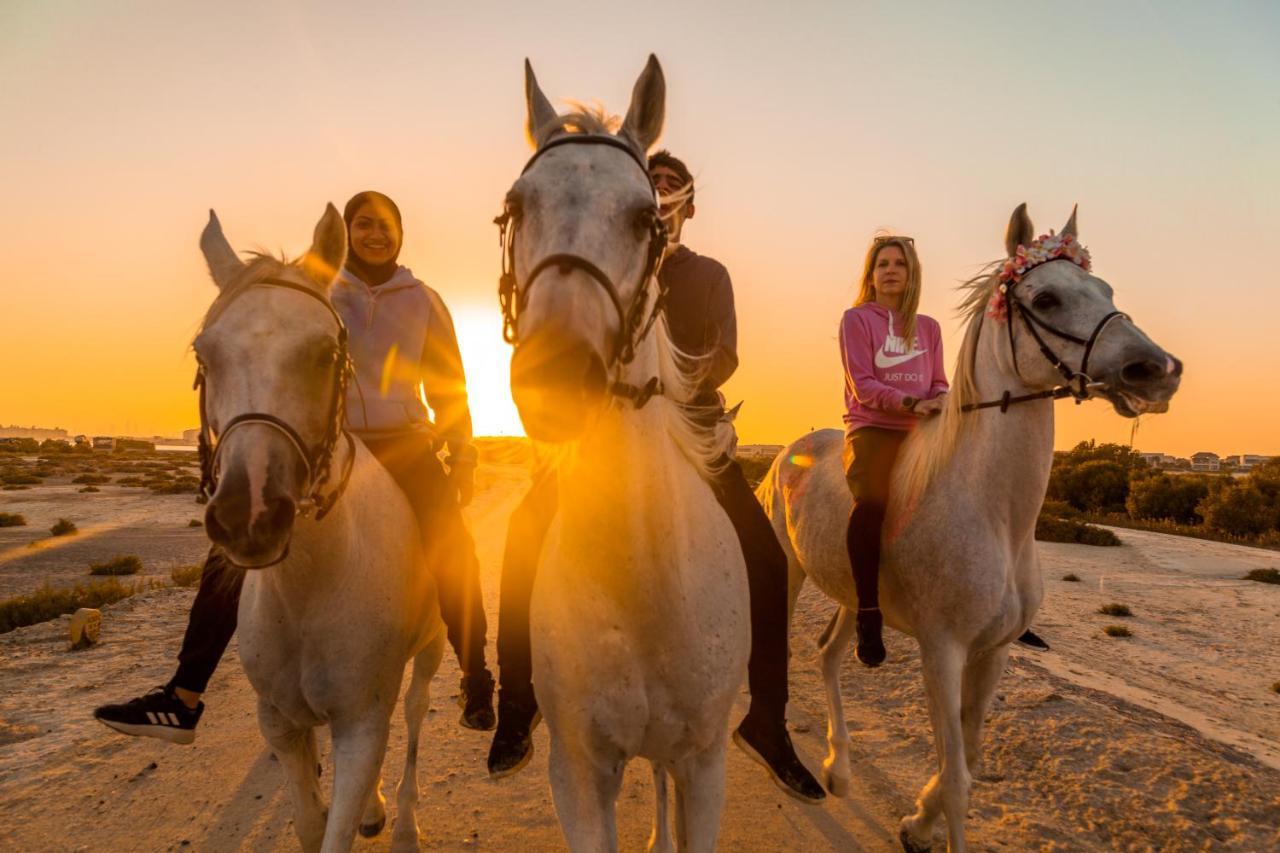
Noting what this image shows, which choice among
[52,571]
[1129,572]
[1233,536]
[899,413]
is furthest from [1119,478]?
[52,571]

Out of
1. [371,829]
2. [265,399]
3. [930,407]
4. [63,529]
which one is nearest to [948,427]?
[930,407]

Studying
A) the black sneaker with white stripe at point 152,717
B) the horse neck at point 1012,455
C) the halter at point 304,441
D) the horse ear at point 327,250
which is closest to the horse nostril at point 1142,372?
the horse neck at point 1012,455

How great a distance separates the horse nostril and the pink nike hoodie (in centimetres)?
133

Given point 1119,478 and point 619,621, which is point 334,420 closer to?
point 619,621

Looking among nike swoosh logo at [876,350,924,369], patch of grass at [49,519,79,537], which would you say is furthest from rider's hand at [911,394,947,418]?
patch of grass at [49,519,79,537]

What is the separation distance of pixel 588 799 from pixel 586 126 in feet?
8.19

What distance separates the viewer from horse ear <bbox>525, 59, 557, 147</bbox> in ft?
7.43

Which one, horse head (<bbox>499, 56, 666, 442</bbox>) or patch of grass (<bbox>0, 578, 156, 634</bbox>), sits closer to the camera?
horse head (<bbox>499, 56, 666, 442</bbox>)

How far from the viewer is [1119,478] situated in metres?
27.9

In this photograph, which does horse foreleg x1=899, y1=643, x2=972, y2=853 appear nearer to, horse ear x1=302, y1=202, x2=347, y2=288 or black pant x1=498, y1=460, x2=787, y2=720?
black pant x1=498, y1=460, x2=787, y2=720

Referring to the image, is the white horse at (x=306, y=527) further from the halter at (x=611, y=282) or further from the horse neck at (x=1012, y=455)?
the horse neck at (x=1012, y=455)

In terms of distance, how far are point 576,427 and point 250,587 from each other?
8.06 feet

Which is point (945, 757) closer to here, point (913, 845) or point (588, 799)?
point (913, 845)

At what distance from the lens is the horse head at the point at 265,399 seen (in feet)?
6.98
